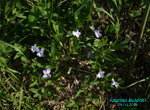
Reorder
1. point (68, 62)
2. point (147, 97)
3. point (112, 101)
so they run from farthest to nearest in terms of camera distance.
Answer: point (68, 62), point (112, 101), point (147, 97)

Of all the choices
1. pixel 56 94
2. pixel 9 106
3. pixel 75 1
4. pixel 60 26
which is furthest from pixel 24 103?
pixel 75 1

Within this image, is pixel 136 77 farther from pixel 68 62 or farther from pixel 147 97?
pixel 68 62

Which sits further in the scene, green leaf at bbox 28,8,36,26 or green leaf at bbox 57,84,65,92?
green leaf at bbox 57,84,65,92

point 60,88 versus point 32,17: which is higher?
point 32,17

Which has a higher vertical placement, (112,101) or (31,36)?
(31,36)

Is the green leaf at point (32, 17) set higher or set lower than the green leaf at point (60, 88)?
higher

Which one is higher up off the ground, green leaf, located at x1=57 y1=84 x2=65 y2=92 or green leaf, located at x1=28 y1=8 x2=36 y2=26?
green leaf, located at x1=28 y1=8 x2=36 y2=26

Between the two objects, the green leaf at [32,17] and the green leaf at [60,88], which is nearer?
the green leaf at [32,17]

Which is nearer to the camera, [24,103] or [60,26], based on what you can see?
[60,26]

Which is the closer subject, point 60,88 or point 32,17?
point 32,17

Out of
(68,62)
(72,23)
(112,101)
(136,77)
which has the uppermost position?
(72,23)

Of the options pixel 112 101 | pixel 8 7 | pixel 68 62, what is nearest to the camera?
pixel 8 7
